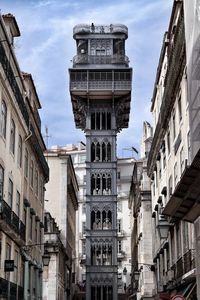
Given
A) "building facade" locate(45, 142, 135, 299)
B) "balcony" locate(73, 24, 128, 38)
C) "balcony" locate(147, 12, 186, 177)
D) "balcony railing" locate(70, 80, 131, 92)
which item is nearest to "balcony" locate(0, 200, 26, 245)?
"balcony" locate(147, 12, 186, 177)

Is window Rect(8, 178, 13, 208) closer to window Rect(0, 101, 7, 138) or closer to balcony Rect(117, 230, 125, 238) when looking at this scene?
window Rect(0, 101, 7, 138)

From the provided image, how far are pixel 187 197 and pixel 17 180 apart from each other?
1731cm

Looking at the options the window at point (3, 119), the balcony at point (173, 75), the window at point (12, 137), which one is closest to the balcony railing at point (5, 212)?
the window at point (3, 119)

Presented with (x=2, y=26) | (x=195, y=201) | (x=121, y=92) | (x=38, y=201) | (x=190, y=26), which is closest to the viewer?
(x=195, y=201)

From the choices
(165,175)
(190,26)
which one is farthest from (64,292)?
(190,26)

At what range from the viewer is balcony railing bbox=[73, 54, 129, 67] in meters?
76.8

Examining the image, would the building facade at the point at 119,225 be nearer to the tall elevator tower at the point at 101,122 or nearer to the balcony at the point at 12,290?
the tall elevator tower at the point at 101,122

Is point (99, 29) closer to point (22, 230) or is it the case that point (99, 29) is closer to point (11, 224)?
point (22, 230)

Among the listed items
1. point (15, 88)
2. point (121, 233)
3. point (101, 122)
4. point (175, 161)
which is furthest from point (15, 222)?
point (121, 233)

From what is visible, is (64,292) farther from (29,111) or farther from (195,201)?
(195,201)

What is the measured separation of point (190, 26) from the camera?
21578mm

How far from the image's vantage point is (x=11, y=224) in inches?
1117

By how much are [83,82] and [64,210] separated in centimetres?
1889

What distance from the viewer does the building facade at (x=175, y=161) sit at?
2206cm
